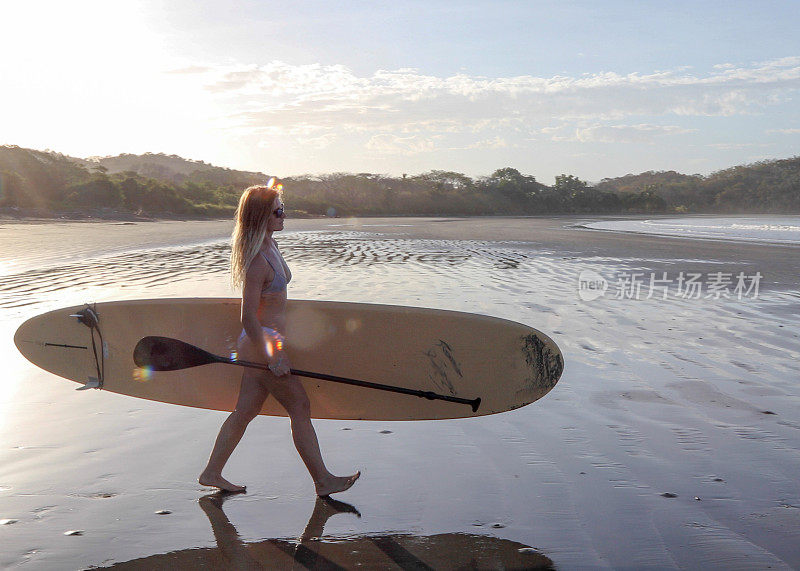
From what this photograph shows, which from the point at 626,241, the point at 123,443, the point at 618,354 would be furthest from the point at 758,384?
the point at 626,241

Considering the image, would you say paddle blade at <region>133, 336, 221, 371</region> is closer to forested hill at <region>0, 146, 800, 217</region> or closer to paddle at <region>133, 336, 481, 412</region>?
paddle at <region>133, 336, 481, 412</region>

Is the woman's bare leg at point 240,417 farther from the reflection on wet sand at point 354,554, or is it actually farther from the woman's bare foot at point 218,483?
the reflection on wet sand at point 354,554

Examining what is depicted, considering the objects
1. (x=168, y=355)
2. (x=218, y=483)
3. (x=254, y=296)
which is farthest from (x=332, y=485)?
(x=168, y=355)

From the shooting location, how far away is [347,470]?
3.65 m

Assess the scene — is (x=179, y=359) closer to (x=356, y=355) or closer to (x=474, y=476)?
(x=356, y=355)

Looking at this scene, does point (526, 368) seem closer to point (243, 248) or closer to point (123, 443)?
point (243, 248)

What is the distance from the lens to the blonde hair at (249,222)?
328 cm

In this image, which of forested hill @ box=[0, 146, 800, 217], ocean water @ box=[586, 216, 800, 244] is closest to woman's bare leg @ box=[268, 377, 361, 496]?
ocean water @ box=[586, 216, 800, 244]

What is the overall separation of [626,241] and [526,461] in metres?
22.0

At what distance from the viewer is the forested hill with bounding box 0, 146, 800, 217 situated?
42000 millimetres

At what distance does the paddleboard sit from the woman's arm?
84 centimetres

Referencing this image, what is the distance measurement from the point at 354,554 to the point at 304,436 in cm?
77

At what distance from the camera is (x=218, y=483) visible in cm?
333

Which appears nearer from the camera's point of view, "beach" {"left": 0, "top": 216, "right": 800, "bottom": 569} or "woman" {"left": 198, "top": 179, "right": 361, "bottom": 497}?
"beach" {"left": 0, "top": 216, "right": 800, "bottom": 569}
